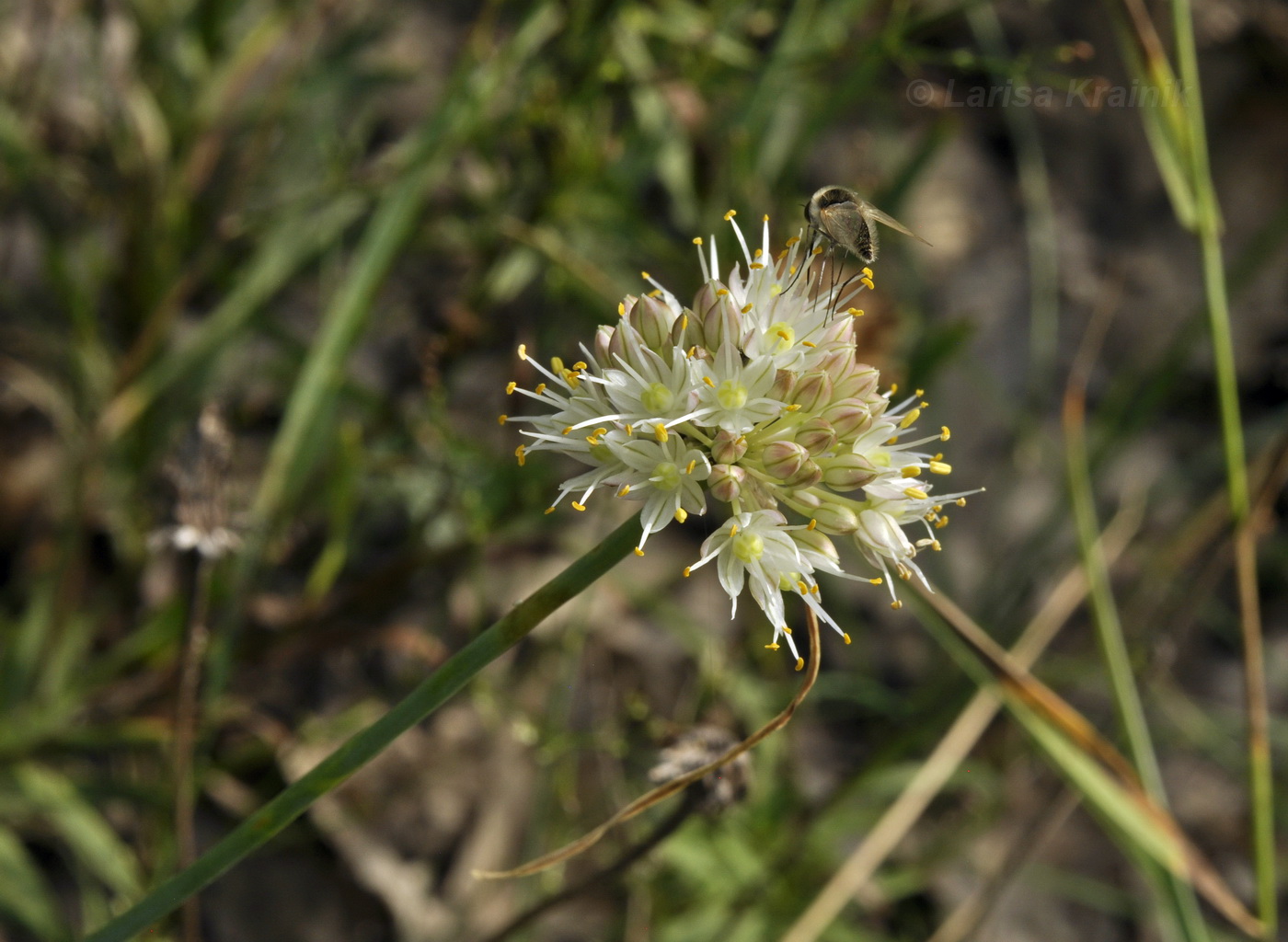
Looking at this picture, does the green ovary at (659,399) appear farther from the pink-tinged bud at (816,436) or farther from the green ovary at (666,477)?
the pink-tinged bud at (816,436)

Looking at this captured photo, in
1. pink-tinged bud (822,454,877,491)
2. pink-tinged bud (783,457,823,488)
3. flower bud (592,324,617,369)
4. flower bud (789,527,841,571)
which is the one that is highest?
flower bud (592,324,617,369)

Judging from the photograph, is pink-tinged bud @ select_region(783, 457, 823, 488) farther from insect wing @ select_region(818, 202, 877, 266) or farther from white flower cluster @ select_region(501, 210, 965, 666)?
insect wing @ select_region(818, 202, 877, 266)

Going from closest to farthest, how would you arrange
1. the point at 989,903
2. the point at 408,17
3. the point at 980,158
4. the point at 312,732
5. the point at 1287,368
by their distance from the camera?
1. the point at 989,903
2. the point at 312,732
3. the point at 1287,368
4. the point at 408,17
5. the point at 980,158

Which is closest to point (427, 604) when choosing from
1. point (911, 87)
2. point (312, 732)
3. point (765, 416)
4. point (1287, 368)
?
point (312, 732)

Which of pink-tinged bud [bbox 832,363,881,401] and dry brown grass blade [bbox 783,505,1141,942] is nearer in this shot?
pink-tinged bud [bbox 832,363,881,401]

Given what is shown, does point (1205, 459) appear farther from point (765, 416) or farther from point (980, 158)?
point (765, 416)

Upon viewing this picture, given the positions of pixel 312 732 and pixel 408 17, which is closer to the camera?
pixel 312 732

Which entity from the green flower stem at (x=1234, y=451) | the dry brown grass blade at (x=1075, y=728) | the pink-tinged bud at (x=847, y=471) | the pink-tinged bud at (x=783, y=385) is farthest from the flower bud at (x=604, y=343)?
the green flower stem at (x=1234, y=451)

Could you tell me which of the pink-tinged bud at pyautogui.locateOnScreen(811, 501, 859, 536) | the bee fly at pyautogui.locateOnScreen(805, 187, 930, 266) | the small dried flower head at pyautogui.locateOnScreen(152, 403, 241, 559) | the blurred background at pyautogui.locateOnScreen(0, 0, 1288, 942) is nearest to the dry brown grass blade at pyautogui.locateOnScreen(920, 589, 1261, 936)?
the pink-tinged bud at pyautogui.locateOnScreen(811, 501, 859, 536)
